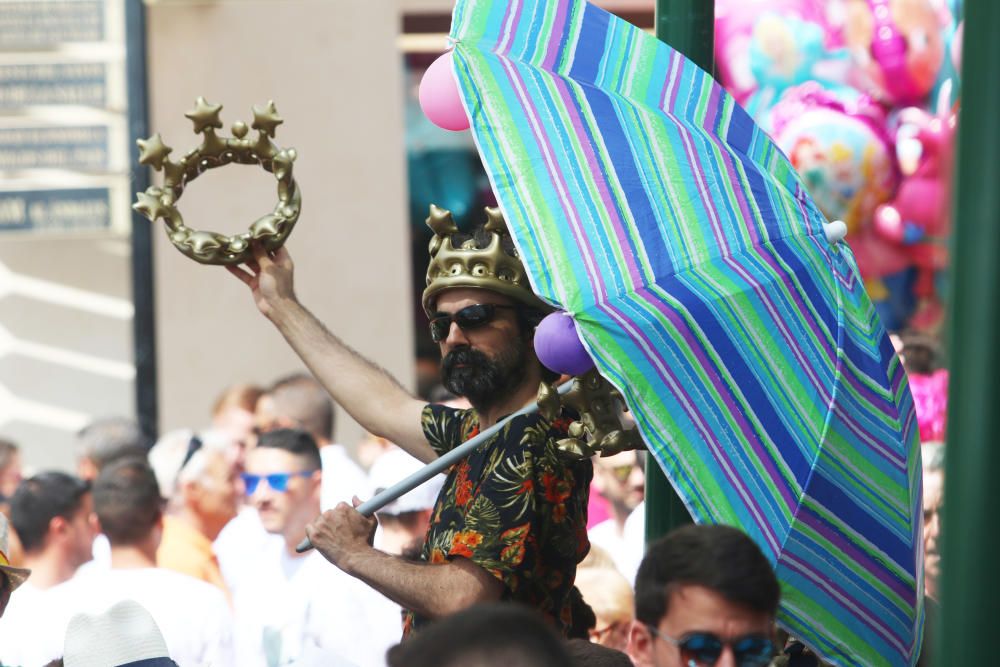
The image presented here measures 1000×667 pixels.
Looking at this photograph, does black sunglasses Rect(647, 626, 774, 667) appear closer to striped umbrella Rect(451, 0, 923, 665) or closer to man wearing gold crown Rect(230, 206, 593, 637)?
striped umbrella Rect(451, 0, 923, 665)

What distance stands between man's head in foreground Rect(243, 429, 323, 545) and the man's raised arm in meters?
1.68

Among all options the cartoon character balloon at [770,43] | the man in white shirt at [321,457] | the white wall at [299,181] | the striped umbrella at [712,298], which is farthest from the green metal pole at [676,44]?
the white wall at [299,181]

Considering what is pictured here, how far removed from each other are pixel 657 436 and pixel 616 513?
120 inches

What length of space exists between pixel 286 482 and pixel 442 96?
2.47 meters

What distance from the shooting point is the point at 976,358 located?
158 cm

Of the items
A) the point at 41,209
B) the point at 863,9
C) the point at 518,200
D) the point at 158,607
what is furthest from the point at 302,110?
the point at 518,200

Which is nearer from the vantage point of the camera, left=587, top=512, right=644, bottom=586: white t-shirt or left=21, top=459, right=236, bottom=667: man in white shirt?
left=21, top=459, right=236, bottom=667: man in white shirt

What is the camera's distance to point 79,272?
8.79 meters

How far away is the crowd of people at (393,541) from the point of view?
2371 millimetres

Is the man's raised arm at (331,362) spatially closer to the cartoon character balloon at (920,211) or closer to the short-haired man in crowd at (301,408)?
the short-haired man in crowd at (301,408)

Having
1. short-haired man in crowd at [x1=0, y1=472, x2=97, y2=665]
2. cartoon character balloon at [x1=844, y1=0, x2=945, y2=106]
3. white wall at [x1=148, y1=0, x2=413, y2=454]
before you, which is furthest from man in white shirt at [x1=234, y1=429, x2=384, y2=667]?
cartoon character balloon at [x1=844, y1=0, x2=945, y2=106]

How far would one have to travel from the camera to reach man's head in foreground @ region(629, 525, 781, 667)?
2334 mm

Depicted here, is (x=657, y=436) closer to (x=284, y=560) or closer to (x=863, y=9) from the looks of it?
(x=284, y=560)

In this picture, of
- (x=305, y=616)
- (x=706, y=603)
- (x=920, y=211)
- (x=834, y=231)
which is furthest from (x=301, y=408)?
(x=706, y=603)
